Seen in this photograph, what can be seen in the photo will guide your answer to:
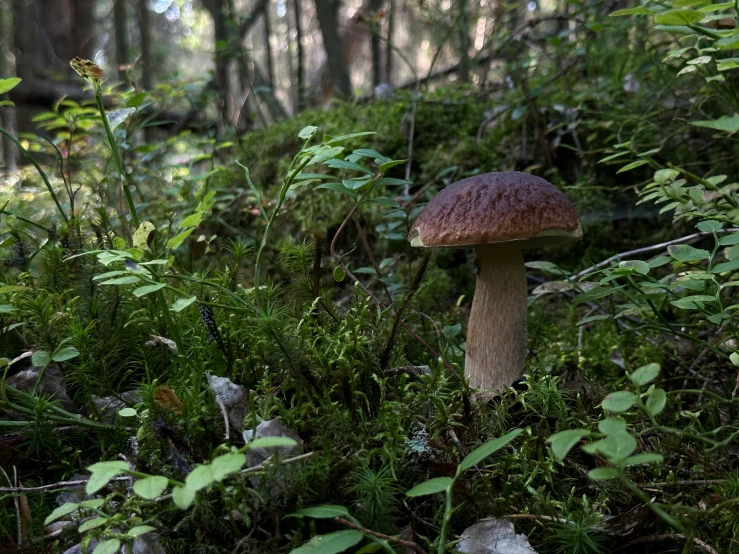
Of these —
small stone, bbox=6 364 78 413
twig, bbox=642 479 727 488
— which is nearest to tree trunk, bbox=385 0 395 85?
small stone, bbox=6 364 78 413

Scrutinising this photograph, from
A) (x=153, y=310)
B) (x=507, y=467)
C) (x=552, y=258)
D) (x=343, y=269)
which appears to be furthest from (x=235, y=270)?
(x=552, y=258)

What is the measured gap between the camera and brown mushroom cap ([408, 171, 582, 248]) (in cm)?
166

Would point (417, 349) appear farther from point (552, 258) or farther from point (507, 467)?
point (552, 258)

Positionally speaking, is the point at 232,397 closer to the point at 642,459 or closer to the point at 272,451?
the point at 272,451

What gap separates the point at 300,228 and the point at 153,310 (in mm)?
1659

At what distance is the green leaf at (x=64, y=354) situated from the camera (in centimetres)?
136

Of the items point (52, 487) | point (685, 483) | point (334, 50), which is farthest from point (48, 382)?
point (334, 50)

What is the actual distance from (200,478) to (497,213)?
4.02 ft

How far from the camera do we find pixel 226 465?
85cm

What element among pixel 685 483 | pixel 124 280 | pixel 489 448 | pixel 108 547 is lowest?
pixel 685 483

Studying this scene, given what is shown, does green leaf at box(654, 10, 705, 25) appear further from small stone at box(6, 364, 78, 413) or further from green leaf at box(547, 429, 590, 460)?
small stone at box(6, 364, 78, 413)

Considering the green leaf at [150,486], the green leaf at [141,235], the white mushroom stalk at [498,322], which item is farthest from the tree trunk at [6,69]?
the green leaf at [150,486]

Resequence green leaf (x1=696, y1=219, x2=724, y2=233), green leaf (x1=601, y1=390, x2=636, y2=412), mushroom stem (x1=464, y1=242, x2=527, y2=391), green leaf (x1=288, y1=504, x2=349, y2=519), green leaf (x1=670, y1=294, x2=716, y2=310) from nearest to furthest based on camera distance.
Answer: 1. green leaf (x1=601, y1=390, x2=636, y2=412)
2. green leaf (x1=288, y1=504, x2=349, y2=519)
3. green leaf (x1=670, y1=294, x2=716, y2=310)
4. green leaf (x1=696, y1=219, x2=724, y2=233)
5. mushroom stem (x1=464, y1=242, x2=527, y2=391)

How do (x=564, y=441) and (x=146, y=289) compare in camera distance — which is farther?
(x=146, y=289)
